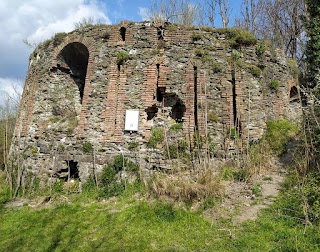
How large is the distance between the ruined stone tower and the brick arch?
0.03m

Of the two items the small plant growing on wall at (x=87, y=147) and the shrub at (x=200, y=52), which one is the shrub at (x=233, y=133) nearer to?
the shrub at (x=200, y=52)

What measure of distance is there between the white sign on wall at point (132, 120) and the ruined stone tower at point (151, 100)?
31mm

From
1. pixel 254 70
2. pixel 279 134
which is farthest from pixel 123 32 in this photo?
pixel 279 134

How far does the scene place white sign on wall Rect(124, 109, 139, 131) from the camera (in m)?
8.54

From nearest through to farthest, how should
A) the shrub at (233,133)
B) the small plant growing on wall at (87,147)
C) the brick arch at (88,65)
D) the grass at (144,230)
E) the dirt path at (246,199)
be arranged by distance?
1. the grass at (144,230)
2. the dirt path at (246,199)
3. the shrub at (233,133)
4. the small plant growing on wall at (87,147)
5. the brick arch at (88,65)

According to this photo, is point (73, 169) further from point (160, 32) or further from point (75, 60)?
point (160, 32)

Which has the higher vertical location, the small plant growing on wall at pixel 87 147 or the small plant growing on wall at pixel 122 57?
the small plant growing on wall at pixel 122 57


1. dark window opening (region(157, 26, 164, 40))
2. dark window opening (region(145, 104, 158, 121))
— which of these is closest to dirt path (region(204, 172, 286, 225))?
dark window opening (region(145, 104, 158, 121))

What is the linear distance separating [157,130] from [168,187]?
224 cm

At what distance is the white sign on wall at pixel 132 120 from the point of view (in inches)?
336

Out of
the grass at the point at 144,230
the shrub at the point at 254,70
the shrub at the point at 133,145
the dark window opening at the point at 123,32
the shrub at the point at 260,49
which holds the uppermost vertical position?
the dark window opening at the point at 123,32

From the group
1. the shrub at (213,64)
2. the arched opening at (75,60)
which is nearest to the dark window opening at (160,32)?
the shrub at (213,64)

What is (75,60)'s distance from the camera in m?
11.0

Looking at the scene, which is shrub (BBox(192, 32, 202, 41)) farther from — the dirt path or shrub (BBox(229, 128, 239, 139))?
the dirt path
